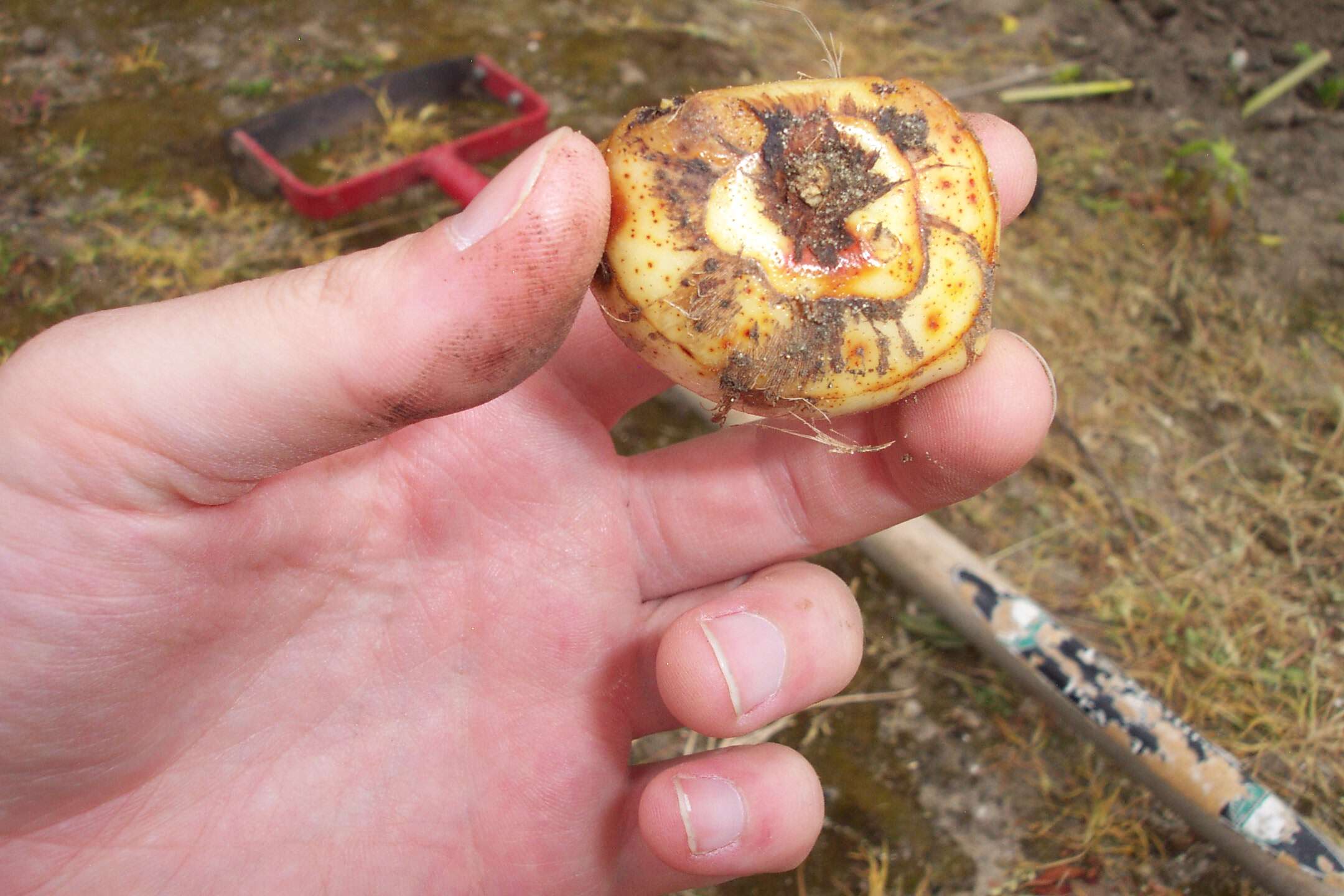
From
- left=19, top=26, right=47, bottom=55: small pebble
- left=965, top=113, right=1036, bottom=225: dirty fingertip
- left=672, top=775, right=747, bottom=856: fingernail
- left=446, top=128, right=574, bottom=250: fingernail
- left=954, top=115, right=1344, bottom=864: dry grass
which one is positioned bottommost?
left=954, top=115, right=1344, bottom=864: dry grass

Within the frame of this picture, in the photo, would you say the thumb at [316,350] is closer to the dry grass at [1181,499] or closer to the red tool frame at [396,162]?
the dry grass at [1181,499]

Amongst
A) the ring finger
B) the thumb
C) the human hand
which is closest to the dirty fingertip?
the human hand

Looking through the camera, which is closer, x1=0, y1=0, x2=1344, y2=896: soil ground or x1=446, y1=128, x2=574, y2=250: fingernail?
x1=446, y1=128, x2=574, y2=250: fingernail

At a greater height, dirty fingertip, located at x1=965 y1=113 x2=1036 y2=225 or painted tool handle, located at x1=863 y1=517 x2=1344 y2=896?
dirty fingertip, located at x1=965 y1=113 x2=1036 y2=225

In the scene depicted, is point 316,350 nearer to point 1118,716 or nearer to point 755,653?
point 755,653

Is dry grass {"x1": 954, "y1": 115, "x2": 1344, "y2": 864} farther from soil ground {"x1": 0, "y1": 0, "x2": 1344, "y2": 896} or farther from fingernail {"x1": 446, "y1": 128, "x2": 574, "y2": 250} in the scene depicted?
fingernail {"x1": 446, "y1": 128, "x2": 574, "y2": 250}

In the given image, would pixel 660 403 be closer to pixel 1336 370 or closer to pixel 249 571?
pixel 249 571

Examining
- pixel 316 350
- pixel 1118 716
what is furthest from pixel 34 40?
pixel 1118 716

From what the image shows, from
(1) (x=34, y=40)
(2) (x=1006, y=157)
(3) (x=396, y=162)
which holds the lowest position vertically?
(3) (x=396, y=162)
